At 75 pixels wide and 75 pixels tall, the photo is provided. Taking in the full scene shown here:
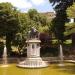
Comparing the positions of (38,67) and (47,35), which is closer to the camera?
(38,67)

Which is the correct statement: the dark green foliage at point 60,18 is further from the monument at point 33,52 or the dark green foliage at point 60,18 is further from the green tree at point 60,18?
the monument at point 33,52

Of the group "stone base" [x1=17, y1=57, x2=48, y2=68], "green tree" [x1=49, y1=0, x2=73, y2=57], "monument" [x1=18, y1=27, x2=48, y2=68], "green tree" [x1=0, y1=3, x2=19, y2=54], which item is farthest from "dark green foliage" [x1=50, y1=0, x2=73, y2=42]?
"stone base" [x1=17, y1=57, x2=48, y2=68]

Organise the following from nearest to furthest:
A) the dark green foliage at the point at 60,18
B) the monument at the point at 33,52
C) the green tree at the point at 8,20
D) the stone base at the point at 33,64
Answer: the stone base at the point at 33,64, the monument at the point at 33,52, the green tree at the point at 8,20, the dark green foliage at the point at 60,18

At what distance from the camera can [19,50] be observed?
37531 mm

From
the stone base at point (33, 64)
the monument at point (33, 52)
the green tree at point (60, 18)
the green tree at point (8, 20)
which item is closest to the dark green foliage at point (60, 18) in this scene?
the green tree at point (60, 18)

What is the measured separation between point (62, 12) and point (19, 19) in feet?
20.2

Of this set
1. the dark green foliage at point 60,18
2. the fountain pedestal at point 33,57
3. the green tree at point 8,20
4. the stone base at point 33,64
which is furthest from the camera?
the dark green foliage at point 60,18

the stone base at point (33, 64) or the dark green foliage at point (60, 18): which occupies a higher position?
the dark green foliage at point (60, 18)

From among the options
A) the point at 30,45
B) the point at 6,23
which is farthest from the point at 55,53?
the point at 30,45

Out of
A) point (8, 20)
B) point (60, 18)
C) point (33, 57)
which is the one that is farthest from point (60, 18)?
point (33, 57)

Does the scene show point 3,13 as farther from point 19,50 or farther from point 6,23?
point 19,50

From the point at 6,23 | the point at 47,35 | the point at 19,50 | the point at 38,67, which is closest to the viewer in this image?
the point at 38,67

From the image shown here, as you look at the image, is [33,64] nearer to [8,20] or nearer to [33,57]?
[33,57]

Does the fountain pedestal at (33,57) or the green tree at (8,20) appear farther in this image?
the green tree at (8,20)
